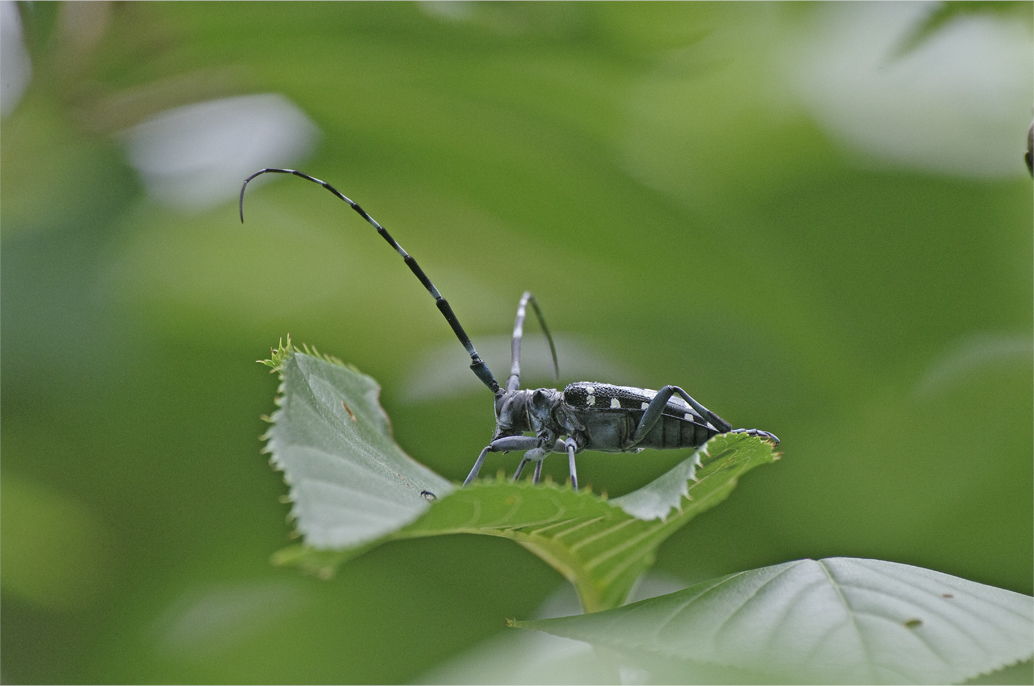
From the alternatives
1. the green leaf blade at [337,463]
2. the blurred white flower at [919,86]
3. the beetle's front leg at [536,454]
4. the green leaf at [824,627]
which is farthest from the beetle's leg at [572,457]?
the blurred white flower at [919,86]

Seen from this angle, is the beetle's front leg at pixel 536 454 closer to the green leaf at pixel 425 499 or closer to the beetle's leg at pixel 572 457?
the beetle's leg at pixel 572 457

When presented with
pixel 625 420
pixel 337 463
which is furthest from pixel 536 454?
pixel 337 463

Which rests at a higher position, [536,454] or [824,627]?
[536,454]

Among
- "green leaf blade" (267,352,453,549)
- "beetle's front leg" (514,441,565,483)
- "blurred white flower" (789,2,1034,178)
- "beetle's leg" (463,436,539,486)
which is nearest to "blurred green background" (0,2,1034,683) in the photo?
"blurred white flower" (789,2,1034,178)

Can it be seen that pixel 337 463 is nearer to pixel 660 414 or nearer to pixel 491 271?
pixel 660 414

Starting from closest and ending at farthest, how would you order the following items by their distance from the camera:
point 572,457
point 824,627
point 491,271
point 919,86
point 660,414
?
point 824,627, point 572,457, point 660,414, point 919,86, point 491,271

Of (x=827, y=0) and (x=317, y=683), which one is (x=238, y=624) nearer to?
(x=317, y=683)
